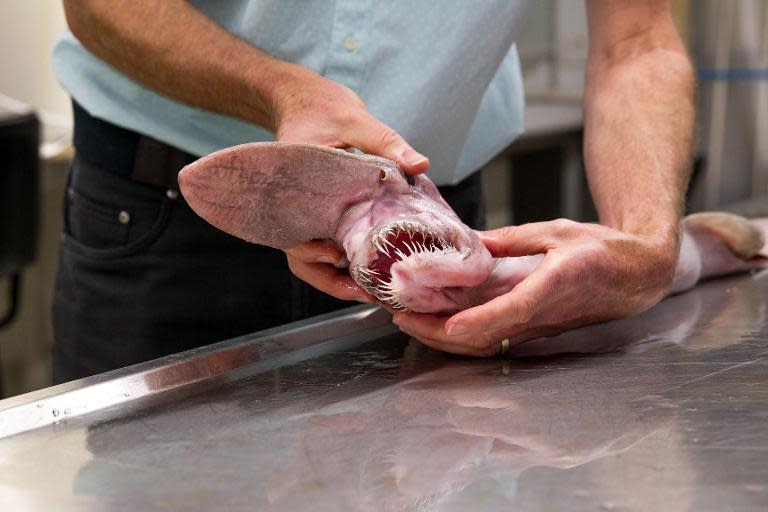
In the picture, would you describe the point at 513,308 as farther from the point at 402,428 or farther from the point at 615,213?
the point at 615,213

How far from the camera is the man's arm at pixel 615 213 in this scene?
1.12m

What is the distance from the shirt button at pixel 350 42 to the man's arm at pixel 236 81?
0.14 meters

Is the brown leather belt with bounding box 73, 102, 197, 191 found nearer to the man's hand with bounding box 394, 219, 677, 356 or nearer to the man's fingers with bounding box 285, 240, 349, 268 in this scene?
the man's fingers with bounding box 285, 240, 349, 268

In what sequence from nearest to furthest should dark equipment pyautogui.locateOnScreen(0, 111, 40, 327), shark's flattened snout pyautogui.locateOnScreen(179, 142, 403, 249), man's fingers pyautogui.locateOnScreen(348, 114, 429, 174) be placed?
shark's flattened snout pyautogui.locateOnScreen(179, 142, 403, 249) < man's fingers pyautogui.locateOnScreen(348, 114, 429, 174) < dark equipment pyautogui.locateOnScreen(0, 111, 40, 327)

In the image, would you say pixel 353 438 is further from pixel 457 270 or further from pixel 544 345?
pixel 544 345

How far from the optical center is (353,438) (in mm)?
921

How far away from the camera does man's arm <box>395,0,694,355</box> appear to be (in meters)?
1.12

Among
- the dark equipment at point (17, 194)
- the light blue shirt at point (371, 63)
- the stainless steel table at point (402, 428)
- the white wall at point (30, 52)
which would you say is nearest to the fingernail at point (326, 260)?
the stainless steel table at point (402, 428)

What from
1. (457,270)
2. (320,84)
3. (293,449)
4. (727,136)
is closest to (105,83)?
(320,84)

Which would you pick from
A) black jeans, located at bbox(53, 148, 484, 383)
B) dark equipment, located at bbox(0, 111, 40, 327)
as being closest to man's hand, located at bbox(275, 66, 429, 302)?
black jeans, located at bbox(53, 148, 484, 383)

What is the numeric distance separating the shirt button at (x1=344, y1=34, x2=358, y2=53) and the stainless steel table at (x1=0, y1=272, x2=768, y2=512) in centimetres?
37

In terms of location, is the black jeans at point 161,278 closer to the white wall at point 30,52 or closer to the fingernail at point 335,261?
the fingernail at point 335,261

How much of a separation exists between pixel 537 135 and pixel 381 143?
2.68 meters

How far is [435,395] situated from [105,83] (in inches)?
29.5
